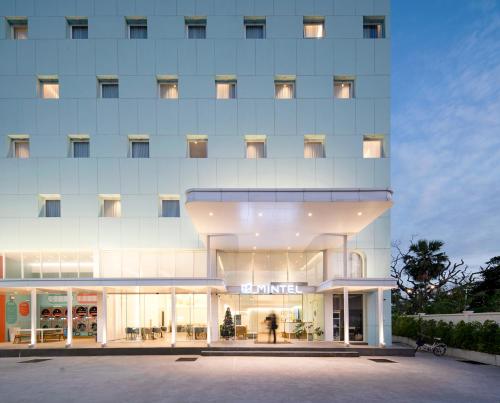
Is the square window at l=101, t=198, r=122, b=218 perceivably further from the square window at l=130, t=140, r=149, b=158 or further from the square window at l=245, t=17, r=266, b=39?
the square window at l=245, t=17, r=266, b=39

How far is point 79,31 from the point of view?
25797 millimetres

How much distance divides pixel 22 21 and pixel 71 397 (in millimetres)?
23249

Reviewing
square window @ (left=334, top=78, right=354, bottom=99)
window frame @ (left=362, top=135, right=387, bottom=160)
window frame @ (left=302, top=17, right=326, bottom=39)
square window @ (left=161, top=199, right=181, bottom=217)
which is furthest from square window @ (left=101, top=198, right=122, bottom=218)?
window frame @ (left=302, top=17, right=326, bottom=39)

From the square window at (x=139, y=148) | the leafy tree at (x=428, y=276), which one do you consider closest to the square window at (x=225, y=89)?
the square window at (x=139, y=148)

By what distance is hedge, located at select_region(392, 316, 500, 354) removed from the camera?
1708 centimetres

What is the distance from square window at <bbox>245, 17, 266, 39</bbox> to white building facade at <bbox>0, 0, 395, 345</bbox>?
8 cm

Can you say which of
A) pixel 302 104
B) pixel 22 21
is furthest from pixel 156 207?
pixel 22 21

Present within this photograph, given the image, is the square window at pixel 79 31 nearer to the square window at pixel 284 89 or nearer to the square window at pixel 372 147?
the square window at pixel 284 89

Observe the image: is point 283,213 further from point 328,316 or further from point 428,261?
point 428,261

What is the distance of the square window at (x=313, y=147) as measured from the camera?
2508cm

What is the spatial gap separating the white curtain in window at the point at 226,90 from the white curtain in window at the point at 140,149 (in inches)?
203

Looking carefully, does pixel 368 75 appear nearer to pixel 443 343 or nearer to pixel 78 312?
pixel 443 343

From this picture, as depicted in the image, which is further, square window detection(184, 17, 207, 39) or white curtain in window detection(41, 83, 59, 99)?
square window detection(184, 17, 207, 39)

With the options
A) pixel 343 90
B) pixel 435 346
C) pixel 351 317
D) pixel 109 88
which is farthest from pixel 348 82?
pixel 435 346
